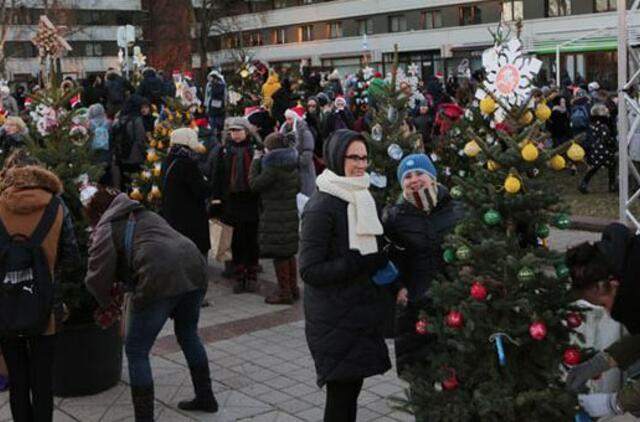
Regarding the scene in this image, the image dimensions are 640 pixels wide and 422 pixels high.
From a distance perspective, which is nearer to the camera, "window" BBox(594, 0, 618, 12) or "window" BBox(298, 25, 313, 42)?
"window" BBox(594, 0, 618, 12)

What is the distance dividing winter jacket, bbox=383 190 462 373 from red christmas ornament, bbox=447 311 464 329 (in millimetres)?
649

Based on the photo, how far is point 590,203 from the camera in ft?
47.1

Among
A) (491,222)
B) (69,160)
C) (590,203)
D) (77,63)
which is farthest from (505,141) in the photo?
(77,63)

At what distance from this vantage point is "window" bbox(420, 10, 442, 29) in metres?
57.2

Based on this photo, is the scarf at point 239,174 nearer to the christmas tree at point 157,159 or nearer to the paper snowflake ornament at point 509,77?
the christmas tree at point 157,159

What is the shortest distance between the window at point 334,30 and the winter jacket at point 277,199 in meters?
58.7

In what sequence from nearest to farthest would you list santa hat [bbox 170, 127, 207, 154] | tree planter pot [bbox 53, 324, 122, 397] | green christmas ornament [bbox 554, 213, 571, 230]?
green christmas ornament [bbox 554, 213, 571, 230] < tree planter pot [bbox 53, 324, 122, 397] < santa hat [bbox 170, 127, 207, 154]

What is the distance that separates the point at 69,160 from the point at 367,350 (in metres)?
3.33

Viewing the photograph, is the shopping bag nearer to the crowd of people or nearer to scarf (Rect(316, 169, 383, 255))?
the crowd of people

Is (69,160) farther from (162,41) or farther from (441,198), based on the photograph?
(162,41)

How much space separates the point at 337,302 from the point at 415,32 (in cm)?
5606

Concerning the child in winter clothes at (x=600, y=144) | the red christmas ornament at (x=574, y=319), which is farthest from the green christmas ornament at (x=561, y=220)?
the child in winter clothes at (x=600, y=144)

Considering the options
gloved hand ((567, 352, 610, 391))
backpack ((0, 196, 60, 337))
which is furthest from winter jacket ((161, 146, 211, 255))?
gloved hand ((567, 352, 610, 391))

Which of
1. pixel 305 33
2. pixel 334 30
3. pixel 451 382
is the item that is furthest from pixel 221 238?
pixel 305 33
